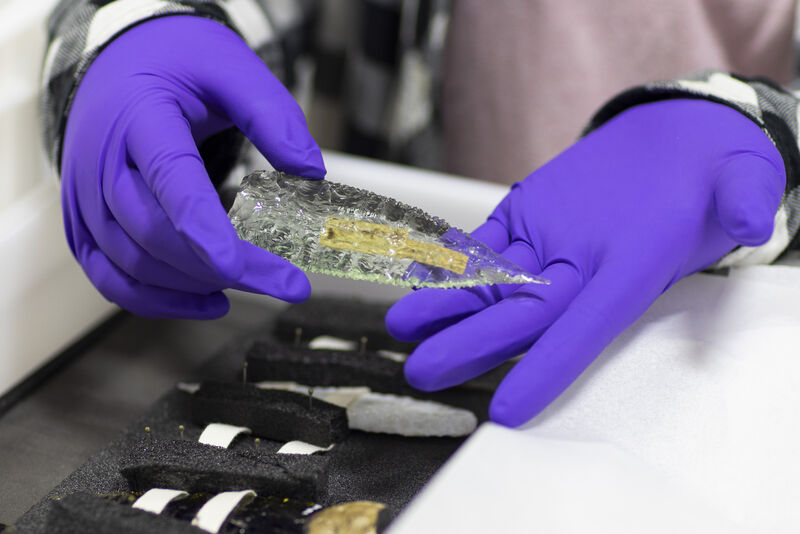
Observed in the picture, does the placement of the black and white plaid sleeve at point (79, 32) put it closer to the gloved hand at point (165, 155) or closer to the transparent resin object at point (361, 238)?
the gloved hand at point (165, 155)

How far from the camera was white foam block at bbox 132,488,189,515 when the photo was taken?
47 cm

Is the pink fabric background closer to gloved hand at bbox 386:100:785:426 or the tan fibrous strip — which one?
gloved hand at bbox 386:100:785:426

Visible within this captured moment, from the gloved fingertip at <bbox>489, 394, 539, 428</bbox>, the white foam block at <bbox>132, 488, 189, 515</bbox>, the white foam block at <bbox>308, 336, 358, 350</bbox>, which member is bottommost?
the white foam block at <bbox>308, 336, 358, 350</bbox>

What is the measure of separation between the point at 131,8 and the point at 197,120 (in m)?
0.16

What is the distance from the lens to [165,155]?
537mm

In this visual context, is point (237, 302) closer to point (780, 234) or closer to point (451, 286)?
point (451, 286)

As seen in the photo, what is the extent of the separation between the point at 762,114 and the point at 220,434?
0.58 m

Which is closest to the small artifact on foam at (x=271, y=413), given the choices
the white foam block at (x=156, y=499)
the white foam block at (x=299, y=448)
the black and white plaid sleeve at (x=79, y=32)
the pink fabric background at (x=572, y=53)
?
the white foam block at (x=299, y=448)

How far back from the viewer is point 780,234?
637 millimetres

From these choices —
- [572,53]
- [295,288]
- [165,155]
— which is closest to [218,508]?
[295,288]

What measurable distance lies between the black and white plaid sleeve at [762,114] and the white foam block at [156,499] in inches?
20.4

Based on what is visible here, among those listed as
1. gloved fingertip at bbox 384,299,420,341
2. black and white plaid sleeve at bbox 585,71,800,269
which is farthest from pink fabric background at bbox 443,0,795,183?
gloved fingertip at bbox 384,299,420,341

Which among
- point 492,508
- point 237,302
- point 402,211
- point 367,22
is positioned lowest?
point 237,302

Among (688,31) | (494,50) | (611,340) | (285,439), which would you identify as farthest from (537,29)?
(285,439)
